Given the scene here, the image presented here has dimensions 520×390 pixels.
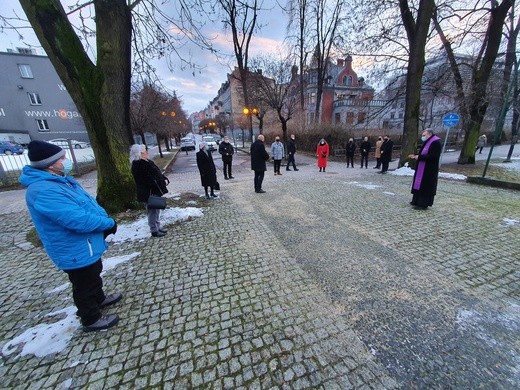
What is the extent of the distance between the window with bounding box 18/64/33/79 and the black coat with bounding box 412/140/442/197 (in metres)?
39.9

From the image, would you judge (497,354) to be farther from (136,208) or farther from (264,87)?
(264,87)

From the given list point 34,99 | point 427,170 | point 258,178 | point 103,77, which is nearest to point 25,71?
point 34,99

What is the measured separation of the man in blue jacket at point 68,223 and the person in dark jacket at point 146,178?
1777 millimetres

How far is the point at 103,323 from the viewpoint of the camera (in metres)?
2.34

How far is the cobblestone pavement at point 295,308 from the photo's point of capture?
1.88 m

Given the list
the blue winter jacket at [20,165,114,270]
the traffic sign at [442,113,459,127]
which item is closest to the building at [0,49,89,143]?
the blue winter jacket at [20,165,114,270]

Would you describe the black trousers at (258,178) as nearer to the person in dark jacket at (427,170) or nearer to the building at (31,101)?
the person in dark jacket at (427,170)

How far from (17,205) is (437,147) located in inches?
480

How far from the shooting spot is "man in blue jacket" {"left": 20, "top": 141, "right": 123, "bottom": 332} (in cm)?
193

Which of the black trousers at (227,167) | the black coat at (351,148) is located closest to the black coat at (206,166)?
the black trousers at (227,167)

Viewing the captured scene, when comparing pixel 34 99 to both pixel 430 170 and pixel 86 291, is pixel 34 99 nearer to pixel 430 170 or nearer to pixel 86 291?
pixel 86 291

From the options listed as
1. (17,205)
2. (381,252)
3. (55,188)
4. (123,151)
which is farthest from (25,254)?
(381,252)

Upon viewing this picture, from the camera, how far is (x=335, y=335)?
218 cm

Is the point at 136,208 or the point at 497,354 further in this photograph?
the point at 136,208
